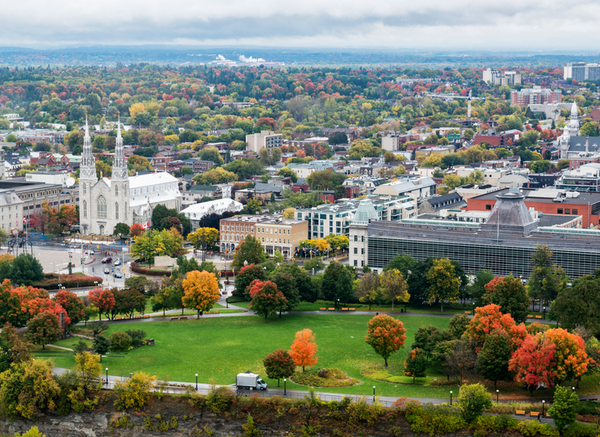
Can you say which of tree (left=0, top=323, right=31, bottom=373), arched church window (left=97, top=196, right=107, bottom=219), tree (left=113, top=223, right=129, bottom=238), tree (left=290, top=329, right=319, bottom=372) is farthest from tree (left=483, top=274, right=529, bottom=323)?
arched church window (left=97, top=196, right=107, bottom=219)

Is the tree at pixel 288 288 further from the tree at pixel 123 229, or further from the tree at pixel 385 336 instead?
the tree at pixel 123 229

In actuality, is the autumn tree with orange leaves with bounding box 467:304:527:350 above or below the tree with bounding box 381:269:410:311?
above

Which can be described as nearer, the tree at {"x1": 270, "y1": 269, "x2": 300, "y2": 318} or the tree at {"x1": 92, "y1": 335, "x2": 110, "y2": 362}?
the tree at {"x1": 92, "y1": 335, "x2": 110, "y2": 362}

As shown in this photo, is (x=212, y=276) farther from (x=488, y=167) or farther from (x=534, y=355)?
(x=488, y=167)

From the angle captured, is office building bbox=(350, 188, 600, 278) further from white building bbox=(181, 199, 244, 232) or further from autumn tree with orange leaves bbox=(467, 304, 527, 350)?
white building bbox=(181, 199, 244, 232)

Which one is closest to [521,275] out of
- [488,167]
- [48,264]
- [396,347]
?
[396,347]

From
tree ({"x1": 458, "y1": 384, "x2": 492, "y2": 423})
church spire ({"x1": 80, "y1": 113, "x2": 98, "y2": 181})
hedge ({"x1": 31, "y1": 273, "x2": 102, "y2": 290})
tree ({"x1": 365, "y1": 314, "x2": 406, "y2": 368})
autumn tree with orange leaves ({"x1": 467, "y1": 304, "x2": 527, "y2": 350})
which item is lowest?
hedge ({"x1": 31, "y1": 273, "x2": 102, "y2": 290})

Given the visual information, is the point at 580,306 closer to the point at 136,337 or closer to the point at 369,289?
the point at 369,289
